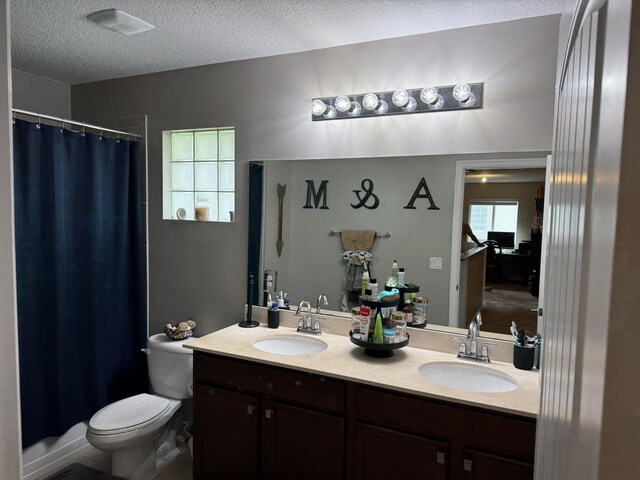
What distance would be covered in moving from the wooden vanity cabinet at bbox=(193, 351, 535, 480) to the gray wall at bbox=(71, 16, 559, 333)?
70cm

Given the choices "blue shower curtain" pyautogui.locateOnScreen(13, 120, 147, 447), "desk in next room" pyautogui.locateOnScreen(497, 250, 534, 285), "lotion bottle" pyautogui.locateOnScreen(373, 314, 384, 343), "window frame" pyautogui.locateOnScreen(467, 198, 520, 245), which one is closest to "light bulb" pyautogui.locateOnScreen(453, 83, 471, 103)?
"window frame" pyautogui.locateOnScreen(467, 198, 520, 245)

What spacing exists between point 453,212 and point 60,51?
249 centimetres

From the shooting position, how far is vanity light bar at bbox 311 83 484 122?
216 centimetres

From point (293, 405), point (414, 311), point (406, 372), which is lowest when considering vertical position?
point (293, 405)

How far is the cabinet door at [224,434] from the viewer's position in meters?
2.21

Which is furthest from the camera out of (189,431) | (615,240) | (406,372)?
(189,431)

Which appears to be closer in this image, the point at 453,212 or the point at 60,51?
the point at 453,212

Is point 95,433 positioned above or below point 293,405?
below

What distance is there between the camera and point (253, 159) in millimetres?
2730

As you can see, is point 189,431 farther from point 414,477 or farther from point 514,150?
point 514,150

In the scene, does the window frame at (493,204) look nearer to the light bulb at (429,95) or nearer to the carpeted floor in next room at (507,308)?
the carpeted floor in next room at (507,308)

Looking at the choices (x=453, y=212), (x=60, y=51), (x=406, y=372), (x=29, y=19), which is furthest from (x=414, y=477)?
(x=60, y=51)

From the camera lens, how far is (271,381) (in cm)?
213

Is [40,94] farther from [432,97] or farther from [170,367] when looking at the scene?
[432,97]
